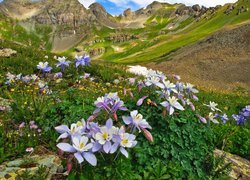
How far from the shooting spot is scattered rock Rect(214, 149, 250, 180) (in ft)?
20.6

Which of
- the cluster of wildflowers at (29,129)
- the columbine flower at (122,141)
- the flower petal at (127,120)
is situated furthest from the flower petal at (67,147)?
the cluster of wildflowers at (29,129)

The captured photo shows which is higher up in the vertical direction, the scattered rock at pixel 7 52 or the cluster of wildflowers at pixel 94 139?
the cluster of wildflowers at pixel 94 139

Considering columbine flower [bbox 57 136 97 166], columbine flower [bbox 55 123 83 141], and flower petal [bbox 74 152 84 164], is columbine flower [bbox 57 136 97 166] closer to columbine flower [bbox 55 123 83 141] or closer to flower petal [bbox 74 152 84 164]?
flower petal [bbox 74 152 84 164]

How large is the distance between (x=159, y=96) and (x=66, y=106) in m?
2.36

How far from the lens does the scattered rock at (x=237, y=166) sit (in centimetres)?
627

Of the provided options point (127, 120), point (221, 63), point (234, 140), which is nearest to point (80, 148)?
point (127, 120)

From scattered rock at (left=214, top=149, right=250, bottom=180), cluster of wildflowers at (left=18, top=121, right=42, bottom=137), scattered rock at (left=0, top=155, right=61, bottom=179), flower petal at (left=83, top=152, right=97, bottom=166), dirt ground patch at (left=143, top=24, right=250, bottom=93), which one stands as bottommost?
dirt ground patch at (left=143, top=24, right=250, bottom=93)

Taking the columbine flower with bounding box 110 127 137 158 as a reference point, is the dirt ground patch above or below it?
below

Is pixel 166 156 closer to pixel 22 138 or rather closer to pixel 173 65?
pixel 22 138

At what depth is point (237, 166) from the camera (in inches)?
260

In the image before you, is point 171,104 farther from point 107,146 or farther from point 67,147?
point 67,147

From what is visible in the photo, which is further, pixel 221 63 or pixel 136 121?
pixel 221 63

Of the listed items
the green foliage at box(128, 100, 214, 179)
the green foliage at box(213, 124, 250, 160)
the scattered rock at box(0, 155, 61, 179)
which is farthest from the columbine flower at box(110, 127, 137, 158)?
the green foliage at box(213, 124, 250, 160)

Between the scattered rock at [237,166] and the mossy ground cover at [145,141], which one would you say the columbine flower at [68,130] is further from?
the scattered rock at [237,166]
